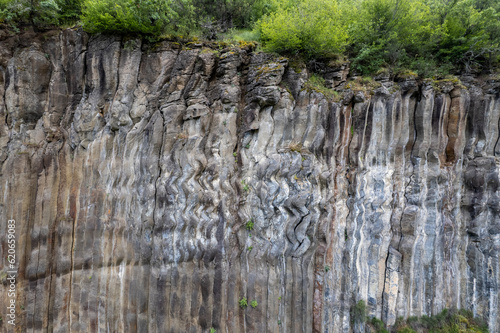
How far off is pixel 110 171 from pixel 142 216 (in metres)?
2.35

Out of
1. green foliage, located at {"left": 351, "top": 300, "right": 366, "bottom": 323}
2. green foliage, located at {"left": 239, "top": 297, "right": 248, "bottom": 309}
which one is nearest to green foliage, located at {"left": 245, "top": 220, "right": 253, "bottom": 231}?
green foliage, located at {"left": 239, "top": 297, "right": 248, "bottom": 309}

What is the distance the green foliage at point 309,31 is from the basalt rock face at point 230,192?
113 centimetres

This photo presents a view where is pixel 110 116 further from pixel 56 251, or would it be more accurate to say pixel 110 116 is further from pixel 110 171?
pixel 56 251

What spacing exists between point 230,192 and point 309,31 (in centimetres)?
809

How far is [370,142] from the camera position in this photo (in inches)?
377

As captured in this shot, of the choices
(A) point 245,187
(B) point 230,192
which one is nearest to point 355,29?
(A) point 245,187

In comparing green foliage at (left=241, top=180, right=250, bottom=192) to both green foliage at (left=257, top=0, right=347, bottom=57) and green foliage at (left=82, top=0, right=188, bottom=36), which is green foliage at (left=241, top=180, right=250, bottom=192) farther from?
green foliage at (left=82, top=0, right=188, bottom=36)

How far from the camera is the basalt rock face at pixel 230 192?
27.9ft

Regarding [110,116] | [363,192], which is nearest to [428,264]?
[363,192]

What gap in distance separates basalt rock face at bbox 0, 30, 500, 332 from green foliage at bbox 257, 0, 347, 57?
113cm

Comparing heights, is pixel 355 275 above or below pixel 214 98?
below

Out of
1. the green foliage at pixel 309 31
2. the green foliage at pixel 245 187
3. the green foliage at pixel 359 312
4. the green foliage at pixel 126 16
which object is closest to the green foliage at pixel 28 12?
the green foliage at pixel 126 16

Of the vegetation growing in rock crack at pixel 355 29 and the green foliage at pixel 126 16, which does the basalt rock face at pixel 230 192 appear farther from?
the vegetation growing in rock crack at pixel 355 29

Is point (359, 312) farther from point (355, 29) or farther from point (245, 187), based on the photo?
point (355, 29)
